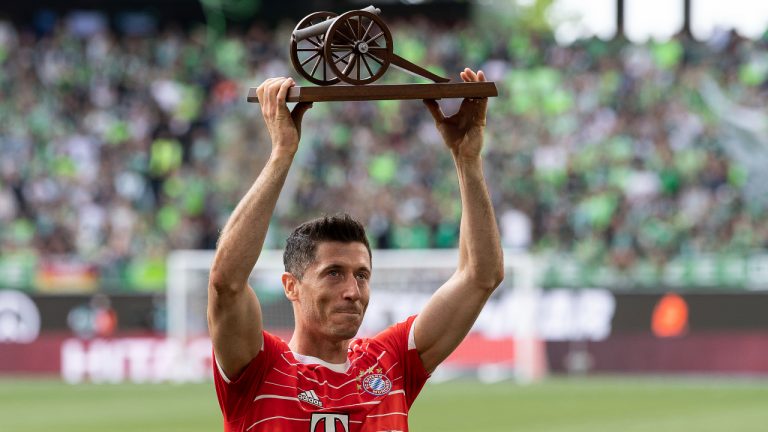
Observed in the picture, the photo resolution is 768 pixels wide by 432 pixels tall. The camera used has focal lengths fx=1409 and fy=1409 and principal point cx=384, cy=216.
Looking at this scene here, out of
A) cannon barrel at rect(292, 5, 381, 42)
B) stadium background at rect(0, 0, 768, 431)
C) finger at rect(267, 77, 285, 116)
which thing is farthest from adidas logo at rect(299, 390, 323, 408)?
stadium background at rect(0, 0, 768, 431)

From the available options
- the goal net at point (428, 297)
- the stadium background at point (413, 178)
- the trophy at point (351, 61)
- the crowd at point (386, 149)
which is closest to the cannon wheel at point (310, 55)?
the trophy at point (351, 61)

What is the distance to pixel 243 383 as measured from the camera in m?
4.22

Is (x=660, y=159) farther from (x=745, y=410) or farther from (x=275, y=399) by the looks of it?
(x=275, y=399)

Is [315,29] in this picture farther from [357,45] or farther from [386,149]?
[386,149]

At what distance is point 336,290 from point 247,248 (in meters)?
0.40

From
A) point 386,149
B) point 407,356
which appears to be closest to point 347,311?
point 407,356

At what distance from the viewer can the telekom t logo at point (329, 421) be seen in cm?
425

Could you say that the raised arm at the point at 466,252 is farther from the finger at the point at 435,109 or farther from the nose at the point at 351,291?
the nose at the point at 351,291

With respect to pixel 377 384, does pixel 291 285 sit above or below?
above

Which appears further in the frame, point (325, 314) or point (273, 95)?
point (325, 314)

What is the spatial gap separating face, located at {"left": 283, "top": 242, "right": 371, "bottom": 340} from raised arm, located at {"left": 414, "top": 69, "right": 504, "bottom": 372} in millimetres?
374

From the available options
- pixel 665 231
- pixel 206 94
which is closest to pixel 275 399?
pixel 665 231

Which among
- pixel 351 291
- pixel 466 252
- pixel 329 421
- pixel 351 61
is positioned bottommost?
pixel 329 421

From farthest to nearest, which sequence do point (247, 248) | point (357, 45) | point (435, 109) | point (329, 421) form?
point (435, 109) → point (329, 421) → point (357, 45) → point (247, 248)
